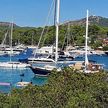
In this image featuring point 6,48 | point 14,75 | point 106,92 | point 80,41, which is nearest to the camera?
point 106,92

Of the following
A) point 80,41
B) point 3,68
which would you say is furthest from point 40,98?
point 80,41

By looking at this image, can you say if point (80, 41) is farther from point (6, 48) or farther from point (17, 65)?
point (17, 65)

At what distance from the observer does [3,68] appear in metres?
63.6

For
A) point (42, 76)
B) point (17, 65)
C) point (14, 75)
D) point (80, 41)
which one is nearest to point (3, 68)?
point (17, 65)

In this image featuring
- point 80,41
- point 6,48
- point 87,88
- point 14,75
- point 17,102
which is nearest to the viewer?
point 17,102

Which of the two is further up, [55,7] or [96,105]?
[55,7]

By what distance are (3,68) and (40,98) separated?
47563mm

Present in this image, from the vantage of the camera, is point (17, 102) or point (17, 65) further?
point (17, 65)

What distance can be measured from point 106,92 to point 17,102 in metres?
3.60

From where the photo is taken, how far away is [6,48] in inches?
4240

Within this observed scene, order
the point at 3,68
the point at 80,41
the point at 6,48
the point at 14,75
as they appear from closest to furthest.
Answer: the point at 14,75 < the point at 3,68 < the point at 6,48 < the point at 80,41

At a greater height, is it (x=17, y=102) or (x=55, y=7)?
(x=55, y=7)

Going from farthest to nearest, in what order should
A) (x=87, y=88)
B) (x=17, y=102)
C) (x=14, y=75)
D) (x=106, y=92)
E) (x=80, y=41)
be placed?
(x=80, y=41) < (x=14, y=75) < (x=87, y=88) < (x=106, y=92) < (x=17, y=102)

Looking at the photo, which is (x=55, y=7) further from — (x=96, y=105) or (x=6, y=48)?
(x=6, y=48)
